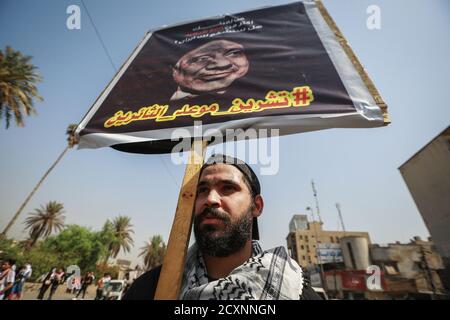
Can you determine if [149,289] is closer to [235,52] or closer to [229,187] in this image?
[229,187]

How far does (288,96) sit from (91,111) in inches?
72.7

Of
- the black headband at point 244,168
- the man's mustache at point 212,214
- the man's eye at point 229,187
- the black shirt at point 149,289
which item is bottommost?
the black shirt at point 149,289

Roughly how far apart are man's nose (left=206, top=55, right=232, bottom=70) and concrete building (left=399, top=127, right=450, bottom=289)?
27.9 metres

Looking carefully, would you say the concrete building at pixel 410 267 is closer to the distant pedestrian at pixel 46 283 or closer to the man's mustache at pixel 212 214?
the man's mustache at pixel 212 214

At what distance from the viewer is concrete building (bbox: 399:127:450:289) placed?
20594 millimetres

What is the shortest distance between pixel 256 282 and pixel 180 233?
59 centimetres

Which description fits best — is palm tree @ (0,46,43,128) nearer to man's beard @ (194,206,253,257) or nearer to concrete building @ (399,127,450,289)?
man's beard @ (194,206,253,257)

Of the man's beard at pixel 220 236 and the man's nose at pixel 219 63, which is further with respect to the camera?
the man's nose at pixel 219 63

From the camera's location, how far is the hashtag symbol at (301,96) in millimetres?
1636

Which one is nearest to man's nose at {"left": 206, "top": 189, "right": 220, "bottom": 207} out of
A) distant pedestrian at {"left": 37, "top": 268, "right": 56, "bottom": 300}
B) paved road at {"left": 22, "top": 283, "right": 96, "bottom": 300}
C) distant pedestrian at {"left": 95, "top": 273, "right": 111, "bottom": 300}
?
distant pedestrian at {"left": 37, "top": 268, "right": 56, "bottom": 300}

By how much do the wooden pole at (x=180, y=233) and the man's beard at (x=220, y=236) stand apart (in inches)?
10.6

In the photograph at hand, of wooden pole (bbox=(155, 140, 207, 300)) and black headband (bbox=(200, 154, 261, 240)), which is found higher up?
black headband (bbox=(200, 154, 261, 240))

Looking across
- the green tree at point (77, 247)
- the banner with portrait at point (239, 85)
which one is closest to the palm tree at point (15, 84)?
the banner with portrait at point (239, 85)
